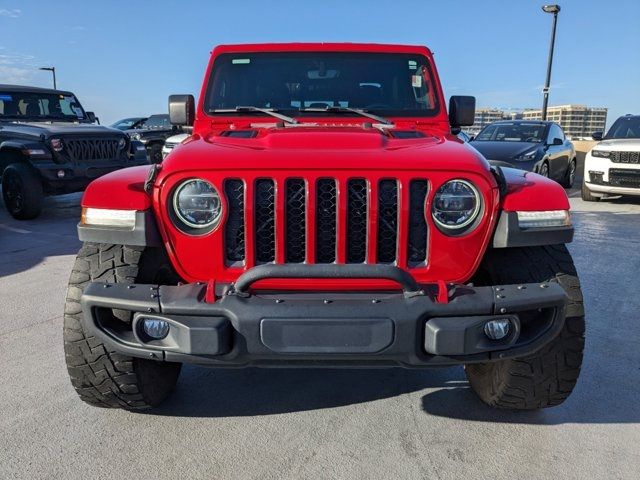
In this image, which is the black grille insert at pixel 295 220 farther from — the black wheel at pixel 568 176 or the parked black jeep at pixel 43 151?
the black wheel at pixel 568 176

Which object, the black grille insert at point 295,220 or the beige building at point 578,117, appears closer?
the black grille insert at point 295,220

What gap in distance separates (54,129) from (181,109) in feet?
18.2

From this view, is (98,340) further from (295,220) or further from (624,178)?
(624,178)

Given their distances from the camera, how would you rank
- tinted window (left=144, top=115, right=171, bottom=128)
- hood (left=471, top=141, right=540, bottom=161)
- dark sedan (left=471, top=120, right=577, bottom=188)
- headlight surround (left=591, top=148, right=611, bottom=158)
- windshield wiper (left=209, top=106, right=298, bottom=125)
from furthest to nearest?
tinted window (left=144, top=115, right=171, bottom=128) → dark sedan (left=471, top=120, right=577, bottom=188) → hood (left=471, top=141, right=540, bottom=161) → headlight surround (left=591, top=148, right=611, bottom=158) → windshield wiper (left=209, top=106, right=298, bottom=125)

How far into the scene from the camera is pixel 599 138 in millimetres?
10227

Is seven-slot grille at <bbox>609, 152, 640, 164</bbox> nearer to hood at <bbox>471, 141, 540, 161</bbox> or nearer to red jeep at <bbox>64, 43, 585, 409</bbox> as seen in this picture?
hood at <bbox>471, 141, 540, 161</bbox>

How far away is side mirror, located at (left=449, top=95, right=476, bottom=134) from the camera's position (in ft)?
12.0

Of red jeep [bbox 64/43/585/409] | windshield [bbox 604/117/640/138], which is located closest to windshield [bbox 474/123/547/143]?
windshield [bbox 604/117/640/138]

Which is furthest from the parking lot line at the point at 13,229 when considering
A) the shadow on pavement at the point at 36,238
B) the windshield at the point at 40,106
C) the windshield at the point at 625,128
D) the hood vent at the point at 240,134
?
the windshield at the point at 625,128

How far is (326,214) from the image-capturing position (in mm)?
2238

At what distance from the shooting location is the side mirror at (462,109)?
3.66m

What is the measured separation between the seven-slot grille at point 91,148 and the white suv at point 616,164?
26.3ft

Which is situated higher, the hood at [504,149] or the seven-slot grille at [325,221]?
the seven-slot grille at [325,221]

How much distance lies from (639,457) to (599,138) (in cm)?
917
